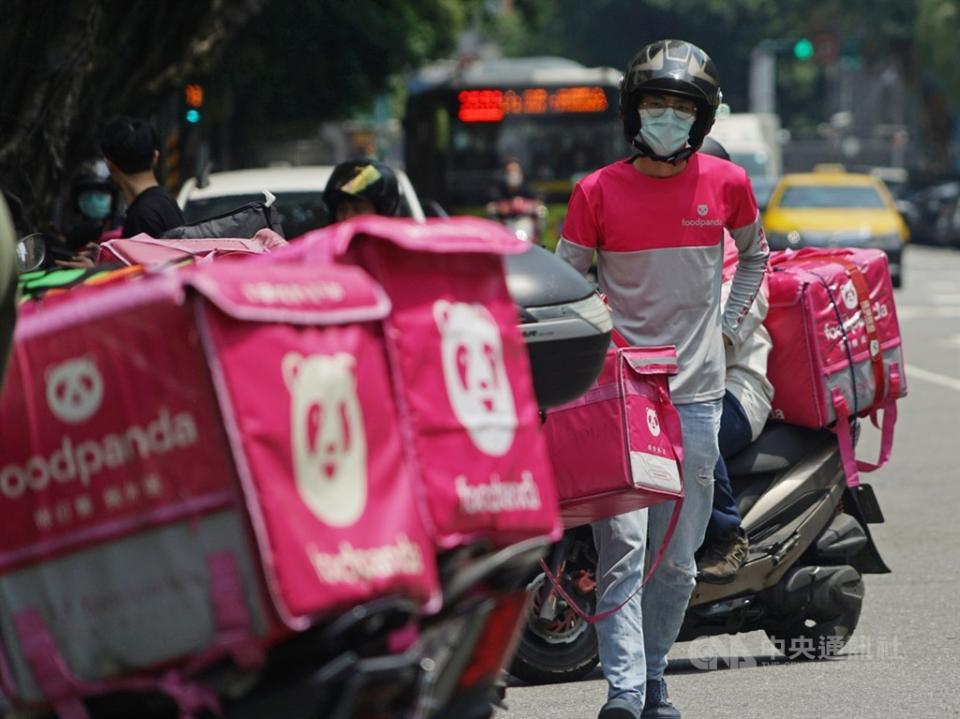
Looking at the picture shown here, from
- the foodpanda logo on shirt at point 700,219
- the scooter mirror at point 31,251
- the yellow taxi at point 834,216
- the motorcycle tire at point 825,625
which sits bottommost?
the yellow taxi at point 834,216

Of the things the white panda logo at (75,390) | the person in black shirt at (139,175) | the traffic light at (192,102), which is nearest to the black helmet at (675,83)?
the person in black shirt at (139,175)

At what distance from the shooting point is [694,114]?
580 cm

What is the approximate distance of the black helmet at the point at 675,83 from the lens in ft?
18.9

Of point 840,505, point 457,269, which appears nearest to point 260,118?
point 840,505

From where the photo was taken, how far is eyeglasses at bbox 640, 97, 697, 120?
577 centimetres

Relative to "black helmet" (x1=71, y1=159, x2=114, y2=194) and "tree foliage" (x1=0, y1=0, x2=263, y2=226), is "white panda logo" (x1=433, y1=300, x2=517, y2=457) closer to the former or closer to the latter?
"black helmet" (x1=71, y1=159, x2=114, y2=194)

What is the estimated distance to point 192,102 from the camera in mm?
18516

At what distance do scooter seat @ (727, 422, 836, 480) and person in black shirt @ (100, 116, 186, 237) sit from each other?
7.29 feet

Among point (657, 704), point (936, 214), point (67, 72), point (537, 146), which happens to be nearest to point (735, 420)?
point (657, 704)

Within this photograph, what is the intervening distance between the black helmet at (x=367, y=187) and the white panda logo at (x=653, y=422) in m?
0.93

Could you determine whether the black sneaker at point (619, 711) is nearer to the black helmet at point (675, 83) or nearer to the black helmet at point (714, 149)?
the black helmet at point (675, 83)

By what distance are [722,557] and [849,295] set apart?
97 cm

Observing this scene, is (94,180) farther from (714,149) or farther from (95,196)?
(714,149)

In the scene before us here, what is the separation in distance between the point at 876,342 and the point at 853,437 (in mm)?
349
